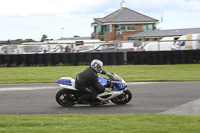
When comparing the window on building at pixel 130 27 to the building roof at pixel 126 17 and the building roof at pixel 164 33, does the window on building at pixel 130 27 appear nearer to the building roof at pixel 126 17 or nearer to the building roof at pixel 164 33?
the building roof at pixel 126 17

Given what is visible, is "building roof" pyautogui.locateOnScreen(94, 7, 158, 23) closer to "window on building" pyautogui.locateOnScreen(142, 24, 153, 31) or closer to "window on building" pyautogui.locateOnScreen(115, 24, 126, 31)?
"window on building" pyautogui.locateOnScreen(115, 24, 126, 31)

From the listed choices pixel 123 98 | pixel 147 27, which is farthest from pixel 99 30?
pixel 123 98

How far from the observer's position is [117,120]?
23.7 ft

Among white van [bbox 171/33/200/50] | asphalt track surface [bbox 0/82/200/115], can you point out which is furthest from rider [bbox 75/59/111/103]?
white van [bbox 171/33/200/50]

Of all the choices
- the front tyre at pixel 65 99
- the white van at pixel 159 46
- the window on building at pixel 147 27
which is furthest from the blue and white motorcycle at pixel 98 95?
the window on building at pixel 147 27

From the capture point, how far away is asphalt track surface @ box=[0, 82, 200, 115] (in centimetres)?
910

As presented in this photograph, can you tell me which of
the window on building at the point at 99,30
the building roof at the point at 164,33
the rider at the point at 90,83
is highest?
the window on building at the point at 99,30

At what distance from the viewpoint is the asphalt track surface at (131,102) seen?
910 cm

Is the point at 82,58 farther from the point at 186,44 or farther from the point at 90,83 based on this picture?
the point at 90,83

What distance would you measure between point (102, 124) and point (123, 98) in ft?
11.0

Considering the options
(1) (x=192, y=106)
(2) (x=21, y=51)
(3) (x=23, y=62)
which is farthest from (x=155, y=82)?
(2) (x=21, y=51)

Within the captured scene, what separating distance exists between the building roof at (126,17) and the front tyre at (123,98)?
4699cm

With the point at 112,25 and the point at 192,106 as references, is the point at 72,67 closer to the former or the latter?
the point at 192,106

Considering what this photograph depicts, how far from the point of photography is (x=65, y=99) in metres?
9.84
